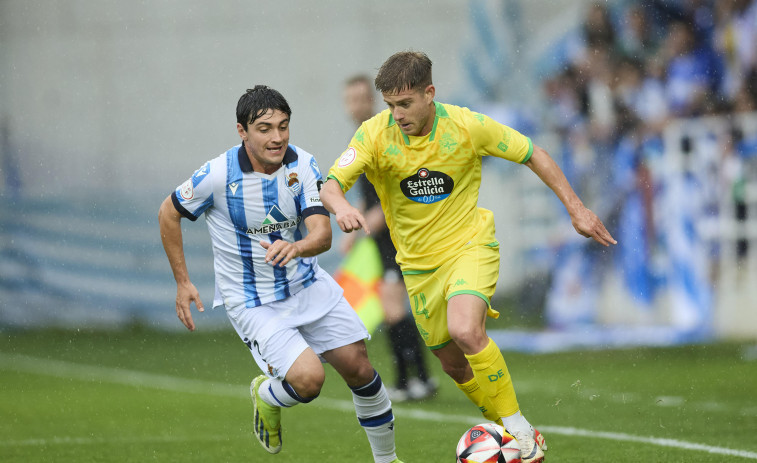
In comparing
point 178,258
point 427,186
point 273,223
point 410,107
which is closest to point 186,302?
point 178,258

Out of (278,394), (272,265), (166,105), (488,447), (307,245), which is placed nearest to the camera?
(488,447)

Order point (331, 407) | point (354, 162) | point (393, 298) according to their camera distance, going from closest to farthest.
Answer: point (354, 162), point (393, 298), point (331, 407)

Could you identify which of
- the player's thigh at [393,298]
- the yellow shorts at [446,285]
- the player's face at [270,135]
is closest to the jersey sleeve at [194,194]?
the player's face at [270,135]

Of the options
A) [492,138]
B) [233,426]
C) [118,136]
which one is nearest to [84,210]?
[118,136]

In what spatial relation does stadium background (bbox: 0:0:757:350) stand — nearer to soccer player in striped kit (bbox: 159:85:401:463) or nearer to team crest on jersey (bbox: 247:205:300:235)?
soccer player in striped kit (bbox: 159:85:401:463)

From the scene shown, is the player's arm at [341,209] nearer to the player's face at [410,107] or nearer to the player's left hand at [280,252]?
the player's left hand at [280,252]

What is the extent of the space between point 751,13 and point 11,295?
7931 mm

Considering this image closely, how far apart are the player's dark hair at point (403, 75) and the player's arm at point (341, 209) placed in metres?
0.47

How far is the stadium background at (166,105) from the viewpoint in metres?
11.4

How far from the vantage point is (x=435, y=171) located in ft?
16.2

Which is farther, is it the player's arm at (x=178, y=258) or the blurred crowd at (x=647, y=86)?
the blurred crowd at (x=647, y=86)

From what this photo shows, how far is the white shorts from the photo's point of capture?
191 inches

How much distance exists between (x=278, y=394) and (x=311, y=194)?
919 millimetres

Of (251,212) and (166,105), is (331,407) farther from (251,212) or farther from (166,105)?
(166,105)
